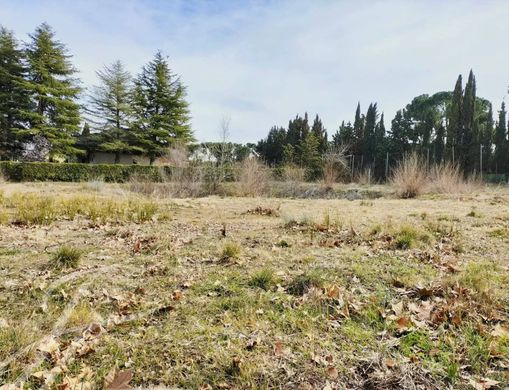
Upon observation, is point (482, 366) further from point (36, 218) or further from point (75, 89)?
point (75, 89)

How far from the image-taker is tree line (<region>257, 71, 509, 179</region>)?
2811cm

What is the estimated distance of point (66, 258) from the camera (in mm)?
3402

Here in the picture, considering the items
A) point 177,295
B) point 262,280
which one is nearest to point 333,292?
point 262,280

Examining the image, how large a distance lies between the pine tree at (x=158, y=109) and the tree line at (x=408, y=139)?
339 inches

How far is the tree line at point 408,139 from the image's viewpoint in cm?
2811

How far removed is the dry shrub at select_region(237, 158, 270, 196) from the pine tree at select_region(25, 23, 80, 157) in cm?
1611

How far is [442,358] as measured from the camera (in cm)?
198

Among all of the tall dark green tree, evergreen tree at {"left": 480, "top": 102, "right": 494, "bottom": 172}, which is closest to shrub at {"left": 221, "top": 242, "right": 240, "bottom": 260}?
the tall dark green tree

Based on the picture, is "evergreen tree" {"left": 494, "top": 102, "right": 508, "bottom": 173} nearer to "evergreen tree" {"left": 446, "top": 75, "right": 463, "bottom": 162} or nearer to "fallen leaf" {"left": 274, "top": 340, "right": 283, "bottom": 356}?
"evergreen tree" {"left": 446, "top": 75, "right": 463, "bottom": 162}

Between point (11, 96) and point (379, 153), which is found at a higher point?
point (11, 96)

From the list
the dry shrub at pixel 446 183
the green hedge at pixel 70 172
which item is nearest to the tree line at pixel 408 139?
the green hedge at pixel 70 172

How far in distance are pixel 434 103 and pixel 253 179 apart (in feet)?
117

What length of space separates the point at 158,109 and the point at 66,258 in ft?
89.2

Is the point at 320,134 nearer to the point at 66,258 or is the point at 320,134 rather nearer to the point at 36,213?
the point at 36,213
